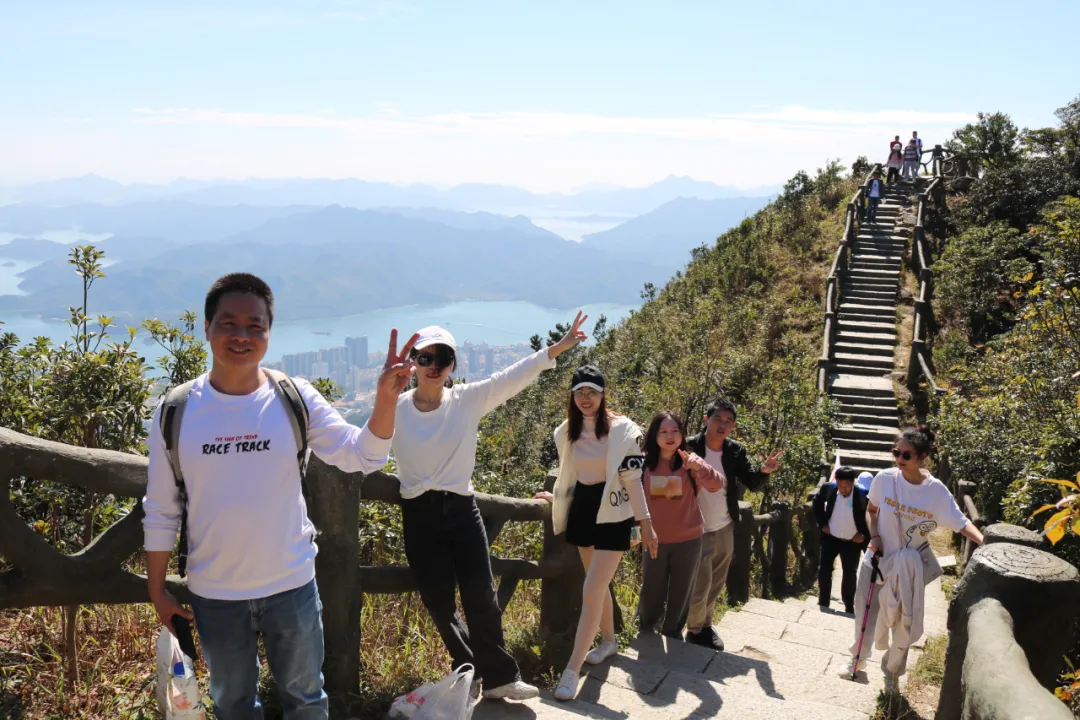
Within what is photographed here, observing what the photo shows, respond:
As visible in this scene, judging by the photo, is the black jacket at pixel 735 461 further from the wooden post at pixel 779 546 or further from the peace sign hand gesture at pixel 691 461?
the wooden post at pixel 779 546

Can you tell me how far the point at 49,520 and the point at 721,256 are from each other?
21.9m

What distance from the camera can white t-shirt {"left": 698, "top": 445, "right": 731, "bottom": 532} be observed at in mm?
5129

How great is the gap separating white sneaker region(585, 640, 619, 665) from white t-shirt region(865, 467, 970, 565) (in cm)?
159

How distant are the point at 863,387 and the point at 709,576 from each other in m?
10.5

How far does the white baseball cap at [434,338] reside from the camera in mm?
3163

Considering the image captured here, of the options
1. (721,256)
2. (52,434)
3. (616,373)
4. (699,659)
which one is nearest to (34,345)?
(52,434)

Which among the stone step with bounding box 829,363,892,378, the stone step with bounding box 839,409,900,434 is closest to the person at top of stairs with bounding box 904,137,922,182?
the stone step with bounding box 829,363,892,378

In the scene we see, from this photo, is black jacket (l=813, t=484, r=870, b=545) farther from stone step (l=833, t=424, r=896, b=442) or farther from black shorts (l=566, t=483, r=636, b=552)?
stone step (l=833, t=424, r=896, b=442)

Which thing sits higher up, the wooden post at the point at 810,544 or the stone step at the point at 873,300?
the stone step at the point at 873,300

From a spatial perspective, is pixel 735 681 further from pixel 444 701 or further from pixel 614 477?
pixel 444 701

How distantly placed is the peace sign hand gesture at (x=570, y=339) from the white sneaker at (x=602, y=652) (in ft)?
5.13

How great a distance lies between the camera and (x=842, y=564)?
709 centimetres

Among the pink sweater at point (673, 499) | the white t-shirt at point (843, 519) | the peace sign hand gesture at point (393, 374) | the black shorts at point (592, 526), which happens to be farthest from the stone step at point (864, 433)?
the peace sign hand gesture at point (393, 374)

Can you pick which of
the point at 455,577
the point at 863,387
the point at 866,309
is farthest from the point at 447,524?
the point at 866,309
